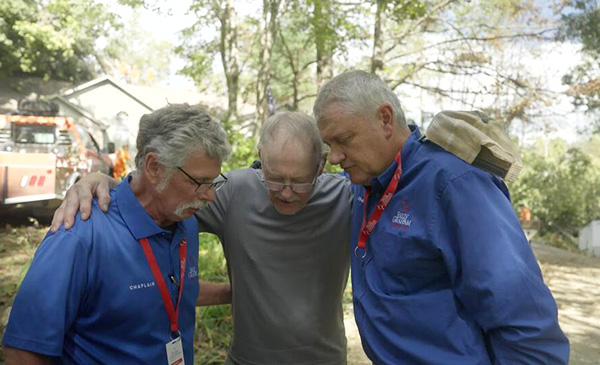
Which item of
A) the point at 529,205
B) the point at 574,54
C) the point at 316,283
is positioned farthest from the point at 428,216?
the point at 529,205

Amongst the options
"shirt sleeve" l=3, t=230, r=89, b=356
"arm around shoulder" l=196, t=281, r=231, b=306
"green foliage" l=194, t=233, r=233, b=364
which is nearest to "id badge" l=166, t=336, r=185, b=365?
"shirt sleeve" l=3, t=230, r=89, b=356

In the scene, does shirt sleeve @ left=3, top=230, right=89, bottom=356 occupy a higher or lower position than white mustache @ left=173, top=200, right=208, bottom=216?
lower

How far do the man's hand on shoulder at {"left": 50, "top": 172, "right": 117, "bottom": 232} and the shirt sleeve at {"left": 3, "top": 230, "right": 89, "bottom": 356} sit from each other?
0.44 feet

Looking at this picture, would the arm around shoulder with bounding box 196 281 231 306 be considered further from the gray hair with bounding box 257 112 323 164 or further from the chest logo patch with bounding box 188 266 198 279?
the gray hair with bounding box 257 112 323 164

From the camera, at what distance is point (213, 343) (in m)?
5.21

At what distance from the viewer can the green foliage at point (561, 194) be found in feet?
57.0

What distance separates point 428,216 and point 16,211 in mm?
11832

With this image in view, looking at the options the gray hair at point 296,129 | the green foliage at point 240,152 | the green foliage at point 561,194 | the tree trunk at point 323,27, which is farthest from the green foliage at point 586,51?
the gray hair at point 296,129

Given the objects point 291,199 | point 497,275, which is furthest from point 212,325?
point 497,275

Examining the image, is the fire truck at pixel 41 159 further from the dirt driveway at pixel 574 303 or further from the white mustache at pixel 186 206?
the white mustache at pixel 186 206

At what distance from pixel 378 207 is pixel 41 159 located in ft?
34.7

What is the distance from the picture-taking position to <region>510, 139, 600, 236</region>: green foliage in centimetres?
1736

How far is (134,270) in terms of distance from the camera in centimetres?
206

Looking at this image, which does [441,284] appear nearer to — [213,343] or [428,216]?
[428,216]
